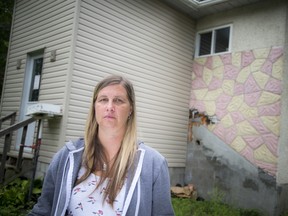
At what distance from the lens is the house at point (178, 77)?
20.4ft

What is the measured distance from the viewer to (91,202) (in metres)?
1.58

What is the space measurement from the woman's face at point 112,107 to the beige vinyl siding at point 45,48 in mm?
4385

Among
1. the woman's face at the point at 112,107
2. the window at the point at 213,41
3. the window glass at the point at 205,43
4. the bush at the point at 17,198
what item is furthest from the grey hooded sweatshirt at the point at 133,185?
the window glass at the point at 205,43

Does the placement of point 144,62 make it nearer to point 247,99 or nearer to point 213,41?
point 213,41

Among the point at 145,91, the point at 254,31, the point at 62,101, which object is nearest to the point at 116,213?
the point at 62,101

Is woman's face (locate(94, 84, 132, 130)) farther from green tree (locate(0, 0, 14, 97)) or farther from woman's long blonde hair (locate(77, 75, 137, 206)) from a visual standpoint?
green tree (locate(0, 0, 14, 97))

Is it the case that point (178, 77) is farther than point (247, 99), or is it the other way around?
point (178, 77)

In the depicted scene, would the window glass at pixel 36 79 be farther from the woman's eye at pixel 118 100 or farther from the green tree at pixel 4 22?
the woman's eye at pixel 118 100

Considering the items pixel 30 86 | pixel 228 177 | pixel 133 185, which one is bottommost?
pixel 228 177

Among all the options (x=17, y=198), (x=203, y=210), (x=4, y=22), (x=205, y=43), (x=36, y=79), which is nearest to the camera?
(x=17, y=198)

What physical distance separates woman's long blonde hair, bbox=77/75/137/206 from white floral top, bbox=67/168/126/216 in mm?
28

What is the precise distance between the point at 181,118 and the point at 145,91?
1600mm

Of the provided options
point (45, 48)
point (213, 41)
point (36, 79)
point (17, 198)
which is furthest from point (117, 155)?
point (213, 41)

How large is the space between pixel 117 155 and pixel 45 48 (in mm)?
5726
